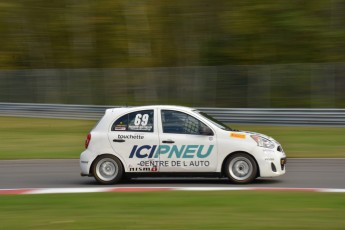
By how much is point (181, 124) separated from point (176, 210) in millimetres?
3618

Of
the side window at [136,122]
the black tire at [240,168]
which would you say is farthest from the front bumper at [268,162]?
the side window at [136,122]

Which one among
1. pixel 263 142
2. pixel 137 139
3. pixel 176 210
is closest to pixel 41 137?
pixel 137 139

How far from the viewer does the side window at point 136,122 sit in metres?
13.6

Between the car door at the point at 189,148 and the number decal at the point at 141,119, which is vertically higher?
the number decal at the point at 141,119

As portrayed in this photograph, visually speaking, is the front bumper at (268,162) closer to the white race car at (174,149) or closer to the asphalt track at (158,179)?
the white race car at (174,149)

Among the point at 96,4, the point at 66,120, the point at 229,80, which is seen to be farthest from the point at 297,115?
the point at 96,4

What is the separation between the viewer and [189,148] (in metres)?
13.4

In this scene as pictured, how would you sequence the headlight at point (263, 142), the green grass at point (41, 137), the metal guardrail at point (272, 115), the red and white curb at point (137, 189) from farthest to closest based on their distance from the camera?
the metal guardrail at point (272, 115), the green grass at point (41, 137), the headlight at point (263, 142), the red and white curb at point (137, 189)

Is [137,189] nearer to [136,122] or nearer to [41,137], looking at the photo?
[136,122]

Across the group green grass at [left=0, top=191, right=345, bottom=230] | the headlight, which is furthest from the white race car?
green grass at [left=0, top=191, right=345, bottom=230]

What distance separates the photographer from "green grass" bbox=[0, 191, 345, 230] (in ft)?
29.4

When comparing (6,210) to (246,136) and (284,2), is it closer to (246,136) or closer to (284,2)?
(246,136)

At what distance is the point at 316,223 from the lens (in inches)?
350

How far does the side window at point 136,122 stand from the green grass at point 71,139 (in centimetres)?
634
